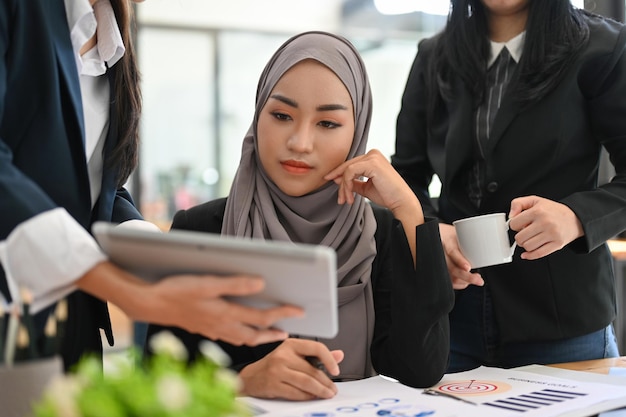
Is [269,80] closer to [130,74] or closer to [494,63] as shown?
[130,74]

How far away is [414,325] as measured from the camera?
132 cm

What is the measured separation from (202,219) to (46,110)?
1.82ft

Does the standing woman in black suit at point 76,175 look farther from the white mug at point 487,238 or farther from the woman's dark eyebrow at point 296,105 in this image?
the white mug at point 487,238

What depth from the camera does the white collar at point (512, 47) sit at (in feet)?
5.29

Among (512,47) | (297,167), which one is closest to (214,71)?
(512,47)

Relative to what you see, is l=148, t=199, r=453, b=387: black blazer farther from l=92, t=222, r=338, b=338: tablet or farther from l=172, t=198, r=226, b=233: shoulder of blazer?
l=92, t=222, r=338, b=338: tablet

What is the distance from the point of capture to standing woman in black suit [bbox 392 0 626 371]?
150cm

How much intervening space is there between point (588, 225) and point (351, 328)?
515 mm

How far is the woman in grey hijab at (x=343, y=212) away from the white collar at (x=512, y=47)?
0.32 metres

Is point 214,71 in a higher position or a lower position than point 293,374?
higher

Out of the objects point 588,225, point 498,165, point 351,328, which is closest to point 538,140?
point 498,165

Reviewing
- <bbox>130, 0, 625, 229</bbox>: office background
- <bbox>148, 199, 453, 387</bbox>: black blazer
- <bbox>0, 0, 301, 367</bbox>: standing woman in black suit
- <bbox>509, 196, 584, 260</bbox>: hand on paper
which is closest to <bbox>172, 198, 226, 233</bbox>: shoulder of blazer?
<bbox>0, 0, 301, 367</bbox>: standing woman in black suit

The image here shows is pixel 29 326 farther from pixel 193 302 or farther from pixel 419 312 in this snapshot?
pixel 419 312

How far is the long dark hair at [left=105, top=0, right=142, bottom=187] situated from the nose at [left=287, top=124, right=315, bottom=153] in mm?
305
